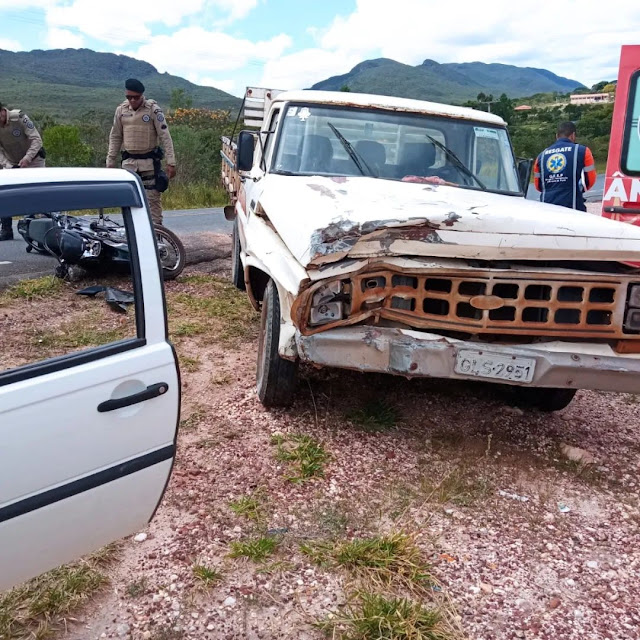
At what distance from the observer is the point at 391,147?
190 inches

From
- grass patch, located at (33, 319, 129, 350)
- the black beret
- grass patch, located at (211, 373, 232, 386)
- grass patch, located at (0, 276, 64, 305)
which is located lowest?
grass patch, located at (211, 373, 232, 386)

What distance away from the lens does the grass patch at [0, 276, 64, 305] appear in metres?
6.03

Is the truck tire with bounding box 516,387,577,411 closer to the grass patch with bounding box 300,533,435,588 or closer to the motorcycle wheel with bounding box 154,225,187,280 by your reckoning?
the grass patch with bounding box 300,533,435,588

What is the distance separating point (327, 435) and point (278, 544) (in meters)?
1.05

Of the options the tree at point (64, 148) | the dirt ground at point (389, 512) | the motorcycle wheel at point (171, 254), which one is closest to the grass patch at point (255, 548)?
the dirt ground at point (389, 512)

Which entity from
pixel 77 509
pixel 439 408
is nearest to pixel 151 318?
pixel 77 509

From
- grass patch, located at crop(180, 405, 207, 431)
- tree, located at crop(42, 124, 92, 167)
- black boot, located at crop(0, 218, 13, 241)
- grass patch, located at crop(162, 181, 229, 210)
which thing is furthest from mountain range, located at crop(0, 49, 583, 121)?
grass patch, located at crop(180, 405, 207, 431)

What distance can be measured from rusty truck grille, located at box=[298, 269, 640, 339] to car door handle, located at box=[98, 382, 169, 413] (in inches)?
45.8

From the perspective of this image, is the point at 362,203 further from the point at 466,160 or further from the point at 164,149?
the point at 164,149

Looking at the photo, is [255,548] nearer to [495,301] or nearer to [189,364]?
[495,301]

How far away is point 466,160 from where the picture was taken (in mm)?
4832

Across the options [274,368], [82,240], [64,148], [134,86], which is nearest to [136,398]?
[274,368]

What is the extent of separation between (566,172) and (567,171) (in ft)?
0.05

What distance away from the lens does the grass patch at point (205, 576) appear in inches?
102
